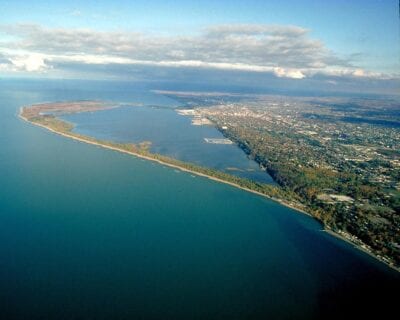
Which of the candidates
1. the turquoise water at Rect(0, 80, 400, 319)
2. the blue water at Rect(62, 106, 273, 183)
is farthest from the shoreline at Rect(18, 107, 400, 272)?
the blue water at Rect(62, 106, 273, 183)

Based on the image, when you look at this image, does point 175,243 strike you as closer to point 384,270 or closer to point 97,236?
point 97,236

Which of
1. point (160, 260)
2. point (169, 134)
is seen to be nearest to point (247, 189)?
point (160, 260)


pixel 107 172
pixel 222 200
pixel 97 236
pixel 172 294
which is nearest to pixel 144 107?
pixel 107 172

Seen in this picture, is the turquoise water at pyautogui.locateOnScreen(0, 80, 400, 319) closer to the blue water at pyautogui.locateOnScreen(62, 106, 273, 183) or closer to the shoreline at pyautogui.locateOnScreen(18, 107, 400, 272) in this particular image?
the shoreline at pyautogui.locateOnScreen(18, 107, 400, 272)

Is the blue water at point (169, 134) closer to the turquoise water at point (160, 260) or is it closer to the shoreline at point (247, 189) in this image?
the shoreline at point (247, 189)

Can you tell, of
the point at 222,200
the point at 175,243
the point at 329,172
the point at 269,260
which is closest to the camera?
the point at 269,260

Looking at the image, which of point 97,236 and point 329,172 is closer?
point 97,236

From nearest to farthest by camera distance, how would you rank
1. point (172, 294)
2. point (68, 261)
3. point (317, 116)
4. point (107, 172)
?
point (172, 294) → point (68, 261) → point (107, 172) → point (317, 116)
